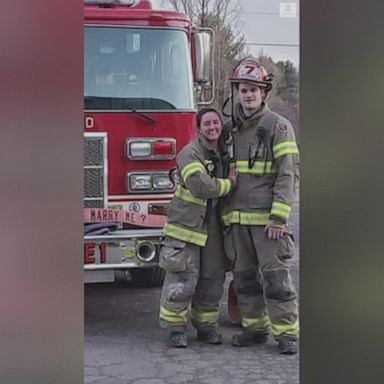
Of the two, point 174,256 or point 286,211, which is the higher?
point 286,211

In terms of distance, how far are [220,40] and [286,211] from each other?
1601 centimetres

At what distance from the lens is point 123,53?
5.68m

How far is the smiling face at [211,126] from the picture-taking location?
189 inches

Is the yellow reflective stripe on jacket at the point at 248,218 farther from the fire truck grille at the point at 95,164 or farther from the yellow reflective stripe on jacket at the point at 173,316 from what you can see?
the fire truck grille at the point at 95,164

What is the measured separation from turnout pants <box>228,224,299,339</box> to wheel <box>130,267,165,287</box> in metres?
1.89

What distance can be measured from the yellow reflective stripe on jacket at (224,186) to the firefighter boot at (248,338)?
3.17 ft

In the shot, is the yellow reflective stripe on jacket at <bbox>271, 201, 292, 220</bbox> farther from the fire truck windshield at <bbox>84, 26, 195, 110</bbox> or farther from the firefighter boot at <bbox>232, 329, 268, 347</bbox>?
the fire truck windshield at <bbox>84, 26, 195, 110</bbox>

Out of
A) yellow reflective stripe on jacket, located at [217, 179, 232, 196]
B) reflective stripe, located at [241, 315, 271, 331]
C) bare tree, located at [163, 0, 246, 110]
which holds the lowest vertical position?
reflective stripe, located at [241, 315, 271, 331]

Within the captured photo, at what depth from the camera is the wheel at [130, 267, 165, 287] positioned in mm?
6686

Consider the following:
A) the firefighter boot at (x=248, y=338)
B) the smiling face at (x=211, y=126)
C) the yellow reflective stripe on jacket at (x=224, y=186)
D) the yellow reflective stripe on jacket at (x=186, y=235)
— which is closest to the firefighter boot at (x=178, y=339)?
the firefighter boot at (x=248, y=338)

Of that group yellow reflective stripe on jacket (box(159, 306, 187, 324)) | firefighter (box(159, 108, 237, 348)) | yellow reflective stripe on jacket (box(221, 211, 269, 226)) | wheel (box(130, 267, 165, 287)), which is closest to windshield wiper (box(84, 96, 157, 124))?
firefighter (box(159, 108, 237, 348))

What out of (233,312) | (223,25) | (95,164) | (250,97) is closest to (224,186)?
(250,97)
